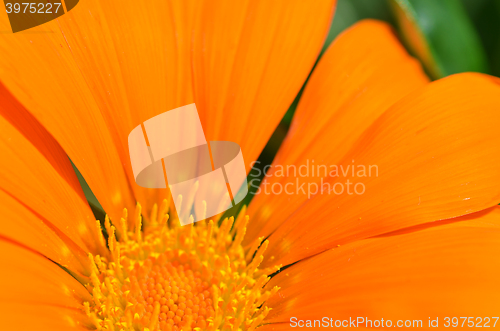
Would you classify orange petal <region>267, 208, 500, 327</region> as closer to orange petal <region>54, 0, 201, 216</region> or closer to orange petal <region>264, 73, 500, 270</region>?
orange petal <region>264, 73, 500, 270</region>

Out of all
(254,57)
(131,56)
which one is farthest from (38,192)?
(254,57)

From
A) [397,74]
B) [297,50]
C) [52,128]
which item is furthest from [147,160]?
[397,74]

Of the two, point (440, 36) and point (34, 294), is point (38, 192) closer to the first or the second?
point (34, 294)

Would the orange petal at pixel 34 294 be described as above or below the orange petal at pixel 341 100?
below

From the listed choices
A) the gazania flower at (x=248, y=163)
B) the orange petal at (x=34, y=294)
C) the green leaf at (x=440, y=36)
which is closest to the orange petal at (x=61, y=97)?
the gazania flower at (x=248, y=163)

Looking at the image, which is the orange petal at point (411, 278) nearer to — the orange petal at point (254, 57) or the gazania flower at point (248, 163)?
the gazania flower at point (248, 163)

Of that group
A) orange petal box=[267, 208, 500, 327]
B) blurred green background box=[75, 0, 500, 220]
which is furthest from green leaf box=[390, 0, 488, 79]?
orange petal box=[267, 208, 500, 327]
